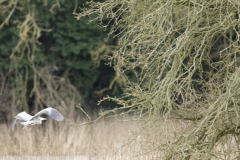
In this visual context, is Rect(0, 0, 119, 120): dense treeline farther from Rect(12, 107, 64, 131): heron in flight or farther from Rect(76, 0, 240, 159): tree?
Rect(76, 0, 240, 159): tree

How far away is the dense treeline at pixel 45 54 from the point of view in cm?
1468

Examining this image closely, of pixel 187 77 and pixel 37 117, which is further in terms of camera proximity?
pixel 37 117

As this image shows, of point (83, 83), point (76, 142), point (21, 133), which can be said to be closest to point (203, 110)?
point (76, 142)

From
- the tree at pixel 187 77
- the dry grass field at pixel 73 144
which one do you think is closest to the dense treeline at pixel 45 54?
the dry grass field at pixel 73 144

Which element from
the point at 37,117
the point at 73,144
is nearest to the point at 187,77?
the point at 37,117

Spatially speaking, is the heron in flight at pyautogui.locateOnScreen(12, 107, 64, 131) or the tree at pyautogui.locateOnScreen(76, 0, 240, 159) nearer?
the tree at pyautogui.locateOnScreen(76, 0, 240, 159)

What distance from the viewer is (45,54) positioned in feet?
51.0

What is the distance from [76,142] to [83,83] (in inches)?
210

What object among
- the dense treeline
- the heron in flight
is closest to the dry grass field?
the heron in flight

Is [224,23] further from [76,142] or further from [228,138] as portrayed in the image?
[76,142]

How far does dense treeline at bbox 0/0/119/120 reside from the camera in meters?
14.7

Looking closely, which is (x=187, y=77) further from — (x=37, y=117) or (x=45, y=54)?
(x=45, y=54)

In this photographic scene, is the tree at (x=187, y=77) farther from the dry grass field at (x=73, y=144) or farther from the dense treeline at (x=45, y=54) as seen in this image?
the dense treeline at (x=45, y=54)

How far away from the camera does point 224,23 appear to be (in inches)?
253
